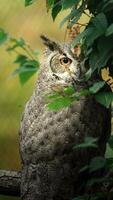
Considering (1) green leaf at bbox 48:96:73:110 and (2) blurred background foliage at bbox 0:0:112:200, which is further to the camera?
(2) blurred background foliage at bbox 0:0:112:200

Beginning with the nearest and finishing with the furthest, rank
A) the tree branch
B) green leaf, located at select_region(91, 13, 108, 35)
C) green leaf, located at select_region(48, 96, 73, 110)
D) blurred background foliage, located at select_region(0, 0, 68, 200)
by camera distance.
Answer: green leaf, located at select_region(91, 13, 108, 35) < green leaf, located at select_region(48, 96, 73, 110) < the tree branch < blurred background foliage, located at select_region(0, 0, 68, 200)

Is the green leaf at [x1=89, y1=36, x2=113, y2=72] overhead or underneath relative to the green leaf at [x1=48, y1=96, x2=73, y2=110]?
overhead

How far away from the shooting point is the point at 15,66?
2.06 m

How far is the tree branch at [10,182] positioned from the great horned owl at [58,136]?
0.40ft

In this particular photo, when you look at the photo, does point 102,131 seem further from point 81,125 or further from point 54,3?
point 54,3

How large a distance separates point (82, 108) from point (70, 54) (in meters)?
0.18

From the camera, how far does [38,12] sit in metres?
2.04

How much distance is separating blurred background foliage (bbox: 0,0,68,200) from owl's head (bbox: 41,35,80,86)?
589 mm

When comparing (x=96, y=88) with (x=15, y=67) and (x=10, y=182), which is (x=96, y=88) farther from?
(x=15, y=67)

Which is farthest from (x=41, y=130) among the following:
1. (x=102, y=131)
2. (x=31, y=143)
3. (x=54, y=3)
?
(x=54, y=3)

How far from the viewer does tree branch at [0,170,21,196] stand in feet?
5.08

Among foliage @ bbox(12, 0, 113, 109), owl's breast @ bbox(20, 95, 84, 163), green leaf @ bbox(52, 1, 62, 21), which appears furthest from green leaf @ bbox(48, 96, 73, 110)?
owl's breast @ bbox(20, 95, 84, 163)

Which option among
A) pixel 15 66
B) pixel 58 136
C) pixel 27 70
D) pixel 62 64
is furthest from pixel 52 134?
pixel 15 66

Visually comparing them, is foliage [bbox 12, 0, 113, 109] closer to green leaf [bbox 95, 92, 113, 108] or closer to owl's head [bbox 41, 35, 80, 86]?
green leaf [bbox 95, 92, 113, 108]
